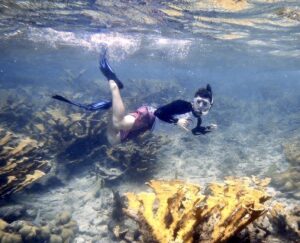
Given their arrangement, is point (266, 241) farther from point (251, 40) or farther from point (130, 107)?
point (251, 40)

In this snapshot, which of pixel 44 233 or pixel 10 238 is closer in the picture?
pixel 10 238

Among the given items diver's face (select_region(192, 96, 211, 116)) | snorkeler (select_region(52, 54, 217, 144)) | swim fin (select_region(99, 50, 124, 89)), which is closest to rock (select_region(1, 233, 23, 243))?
snorkeler (select_region(52, 54, 217, 144))

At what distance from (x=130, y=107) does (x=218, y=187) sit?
15.5 meters

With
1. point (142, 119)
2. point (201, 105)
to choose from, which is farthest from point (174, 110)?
point (142, 119)

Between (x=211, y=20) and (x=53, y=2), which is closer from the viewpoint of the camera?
(x=53, y=2)

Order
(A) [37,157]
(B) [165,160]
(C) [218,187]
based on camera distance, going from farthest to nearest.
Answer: (B) [165,160] < (A) [37,157] < (C) [218,187]

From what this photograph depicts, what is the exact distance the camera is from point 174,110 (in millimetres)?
6652

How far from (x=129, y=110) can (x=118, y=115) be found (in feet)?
38.6

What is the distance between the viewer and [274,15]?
17.7 metres

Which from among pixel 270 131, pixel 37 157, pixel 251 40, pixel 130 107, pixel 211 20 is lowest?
pixel 270 131

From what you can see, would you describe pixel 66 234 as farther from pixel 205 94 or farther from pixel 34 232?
pixel 205 94

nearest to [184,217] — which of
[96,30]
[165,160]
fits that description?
[165,160]

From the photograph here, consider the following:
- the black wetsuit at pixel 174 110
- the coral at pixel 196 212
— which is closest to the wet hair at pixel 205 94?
the black wetsuit at pixel 174 110

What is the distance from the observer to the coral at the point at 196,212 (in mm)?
3459
